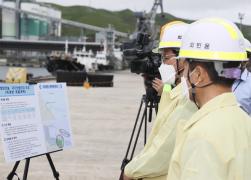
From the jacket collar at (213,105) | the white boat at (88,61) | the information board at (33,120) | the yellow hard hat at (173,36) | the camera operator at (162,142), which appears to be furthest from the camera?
the white boat at (88,61)

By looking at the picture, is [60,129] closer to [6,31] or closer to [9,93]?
[9,93]

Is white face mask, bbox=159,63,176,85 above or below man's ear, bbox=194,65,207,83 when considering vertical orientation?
below

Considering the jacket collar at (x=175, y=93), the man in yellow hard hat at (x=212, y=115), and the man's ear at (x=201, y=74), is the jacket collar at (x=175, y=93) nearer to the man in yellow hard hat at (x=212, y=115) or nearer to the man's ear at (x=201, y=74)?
the man in yellow hard hat at (x=212, y=115)

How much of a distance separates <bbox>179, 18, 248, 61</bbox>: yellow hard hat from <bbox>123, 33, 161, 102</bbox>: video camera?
307 cm

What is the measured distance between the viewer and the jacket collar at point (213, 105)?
90.4 inches

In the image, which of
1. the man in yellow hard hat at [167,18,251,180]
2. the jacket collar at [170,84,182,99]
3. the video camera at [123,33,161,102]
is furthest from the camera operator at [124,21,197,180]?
the video camera at [123,33,161,102]

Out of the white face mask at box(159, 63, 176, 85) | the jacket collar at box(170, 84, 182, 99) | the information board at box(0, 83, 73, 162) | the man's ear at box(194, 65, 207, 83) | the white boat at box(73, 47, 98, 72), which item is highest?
the man's ear at box(194, 65, 207, 83)

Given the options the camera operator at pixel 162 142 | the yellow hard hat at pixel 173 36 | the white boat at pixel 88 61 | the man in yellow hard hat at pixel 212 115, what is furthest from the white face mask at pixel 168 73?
the white boat at pixel 88 61

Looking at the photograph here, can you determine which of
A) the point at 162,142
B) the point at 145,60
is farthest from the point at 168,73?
the point at 145,60

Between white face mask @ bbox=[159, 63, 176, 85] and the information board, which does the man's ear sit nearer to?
white face mask @ bbox=[159, 63, 176, 85]

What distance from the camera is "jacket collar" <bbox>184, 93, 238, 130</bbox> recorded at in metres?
2.30

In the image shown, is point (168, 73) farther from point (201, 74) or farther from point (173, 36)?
point (201, 74)

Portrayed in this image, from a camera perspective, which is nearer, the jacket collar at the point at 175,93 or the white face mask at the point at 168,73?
the jacket collar at the point at 175,93

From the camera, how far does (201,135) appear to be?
85.4 inches
